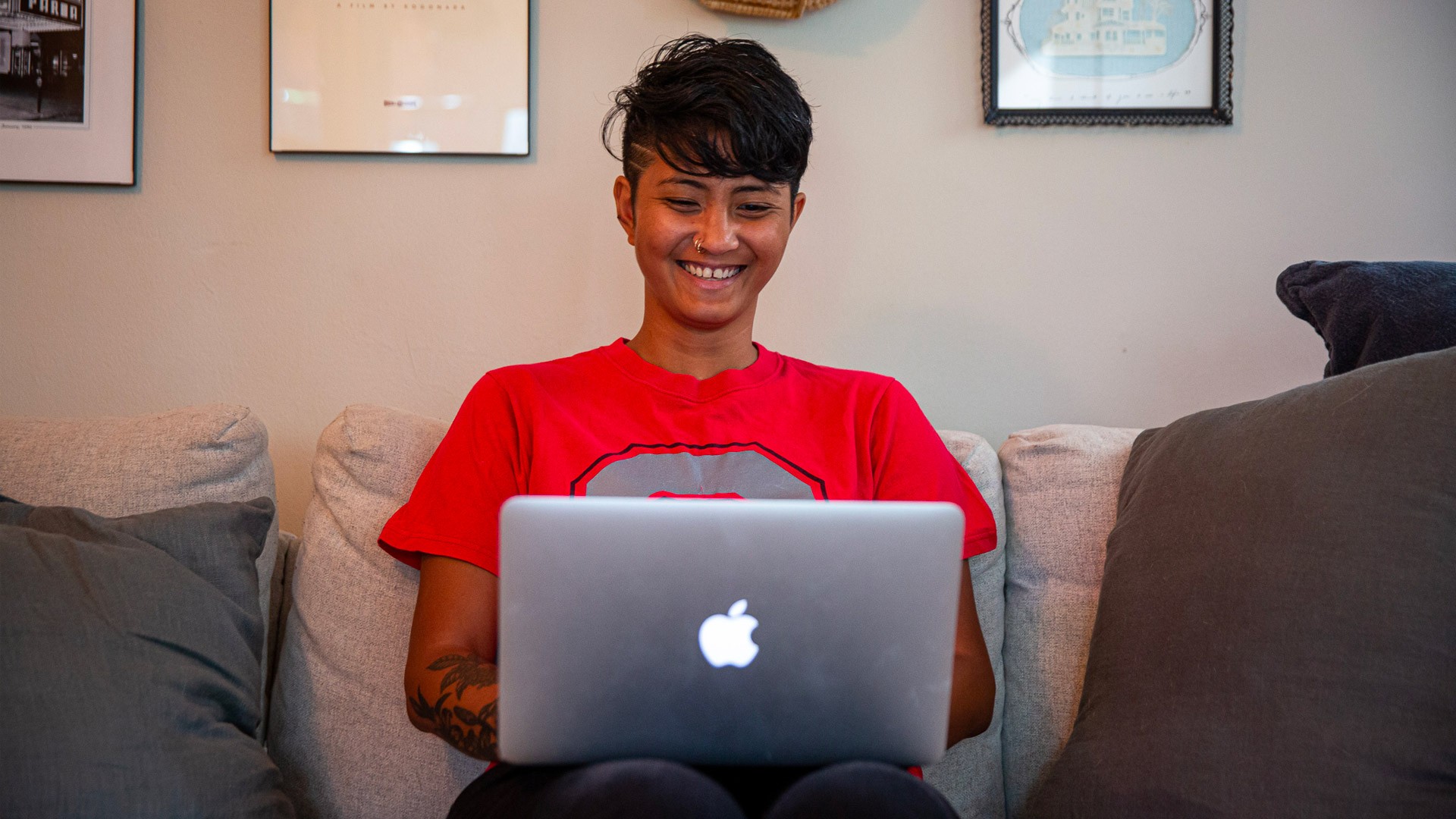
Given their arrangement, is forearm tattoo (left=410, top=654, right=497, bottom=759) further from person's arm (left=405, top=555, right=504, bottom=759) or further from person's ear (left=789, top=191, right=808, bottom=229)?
person's ear (left=789, top=191, right=808, bottom=229)

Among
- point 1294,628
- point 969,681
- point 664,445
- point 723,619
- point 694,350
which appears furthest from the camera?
point 694,350

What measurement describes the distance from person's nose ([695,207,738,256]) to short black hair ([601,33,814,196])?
Answer: 5 cm

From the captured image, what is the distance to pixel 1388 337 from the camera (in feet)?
Result: 3.95

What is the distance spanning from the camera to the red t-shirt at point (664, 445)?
1.19m

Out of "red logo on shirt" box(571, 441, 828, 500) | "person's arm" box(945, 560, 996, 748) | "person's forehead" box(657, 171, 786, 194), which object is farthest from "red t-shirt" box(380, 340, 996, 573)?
"person's forehead" box(657, 171, 786, 194)

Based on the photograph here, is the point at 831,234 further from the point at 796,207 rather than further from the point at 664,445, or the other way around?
the point at 664,445

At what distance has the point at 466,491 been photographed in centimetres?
119

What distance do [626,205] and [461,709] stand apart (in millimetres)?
716

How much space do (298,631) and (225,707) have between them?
0.23m

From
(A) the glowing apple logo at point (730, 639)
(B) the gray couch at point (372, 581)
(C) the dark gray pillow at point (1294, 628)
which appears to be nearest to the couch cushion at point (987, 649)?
(B) the gray couch at point (372, 581)

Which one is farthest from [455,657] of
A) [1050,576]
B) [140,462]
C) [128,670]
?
[1050,576]

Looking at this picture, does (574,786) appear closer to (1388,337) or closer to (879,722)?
(879,722)

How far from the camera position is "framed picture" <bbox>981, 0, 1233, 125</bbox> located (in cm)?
167

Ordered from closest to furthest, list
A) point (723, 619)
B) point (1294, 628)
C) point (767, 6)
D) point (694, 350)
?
point (723, 619), point (1294, 628), point (694, 350), point (767, 6)
